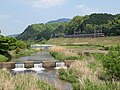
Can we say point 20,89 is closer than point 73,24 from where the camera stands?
Yes

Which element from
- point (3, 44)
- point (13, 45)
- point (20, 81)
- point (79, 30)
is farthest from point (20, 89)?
point (79, 30)

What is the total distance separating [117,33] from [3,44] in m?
58.5

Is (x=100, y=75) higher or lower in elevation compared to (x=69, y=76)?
higher

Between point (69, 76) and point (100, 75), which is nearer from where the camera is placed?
point (100, 75)

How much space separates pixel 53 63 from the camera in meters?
39.4

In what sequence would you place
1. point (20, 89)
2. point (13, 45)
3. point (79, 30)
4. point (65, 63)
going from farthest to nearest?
point (79, 30)
point (13, 45)
point (65, 63)
point (20, 89)

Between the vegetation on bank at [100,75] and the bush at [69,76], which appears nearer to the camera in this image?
the vegetation on bank at [100,75]

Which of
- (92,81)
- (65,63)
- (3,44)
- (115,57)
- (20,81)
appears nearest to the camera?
(20,81)

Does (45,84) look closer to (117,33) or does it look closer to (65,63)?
(65,63)

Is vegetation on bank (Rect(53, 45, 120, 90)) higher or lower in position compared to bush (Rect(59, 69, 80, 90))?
higher

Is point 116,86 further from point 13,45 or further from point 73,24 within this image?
point 73,24

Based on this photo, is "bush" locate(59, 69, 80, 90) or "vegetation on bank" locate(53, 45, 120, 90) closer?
"vegetation on bank" locate(53, 45, 120, 90)

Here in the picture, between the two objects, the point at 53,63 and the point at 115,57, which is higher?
the point at 115,57

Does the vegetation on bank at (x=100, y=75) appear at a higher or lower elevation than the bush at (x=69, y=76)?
higher
